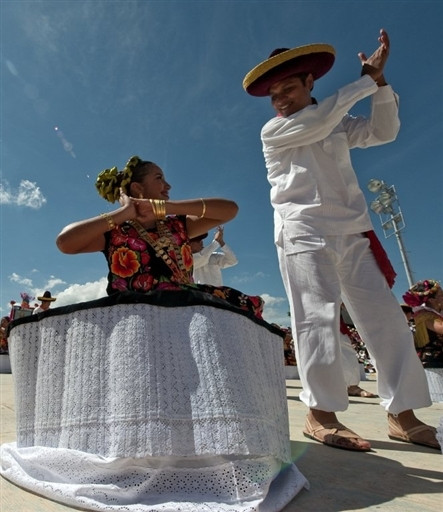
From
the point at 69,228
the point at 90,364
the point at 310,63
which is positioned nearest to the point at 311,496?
the point at 90,364

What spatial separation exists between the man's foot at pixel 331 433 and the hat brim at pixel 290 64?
2149mm

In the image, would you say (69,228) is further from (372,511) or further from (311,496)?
(372,511)

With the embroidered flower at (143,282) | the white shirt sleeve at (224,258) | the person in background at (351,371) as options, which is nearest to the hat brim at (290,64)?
the embroidered flower at (143,282)

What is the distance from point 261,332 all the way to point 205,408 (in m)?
0.45

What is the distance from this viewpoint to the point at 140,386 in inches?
52.2

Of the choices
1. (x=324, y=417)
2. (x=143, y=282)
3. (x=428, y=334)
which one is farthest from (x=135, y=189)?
(x=428, y=334)

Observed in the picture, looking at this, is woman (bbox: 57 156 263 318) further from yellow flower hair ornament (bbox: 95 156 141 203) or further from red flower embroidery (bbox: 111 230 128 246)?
yellow flower hair ornament (bbox: 95 156 141 203)

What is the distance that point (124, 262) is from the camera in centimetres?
197

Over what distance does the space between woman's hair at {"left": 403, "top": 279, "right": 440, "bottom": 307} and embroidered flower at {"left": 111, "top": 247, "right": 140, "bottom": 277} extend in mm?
4259

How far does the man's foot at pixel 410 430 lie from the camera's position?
2141 millimetres

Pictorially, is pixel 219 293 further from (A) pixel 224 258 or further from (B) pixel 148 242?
(A) pixel 224 258

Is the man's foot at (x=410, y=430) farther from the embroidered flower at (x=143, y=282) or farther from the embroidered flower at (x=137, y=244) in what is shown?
the embroidered flower at (x=137, y=244)

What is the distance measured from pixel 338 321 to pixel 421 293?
3.38m

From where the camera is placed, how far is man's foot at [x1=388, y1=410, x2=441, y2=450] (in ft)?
7.02
